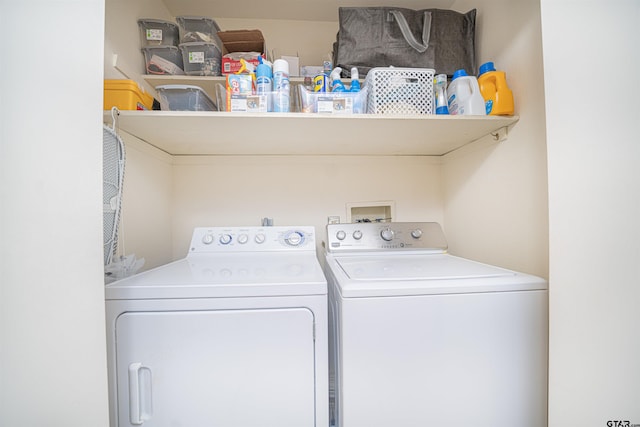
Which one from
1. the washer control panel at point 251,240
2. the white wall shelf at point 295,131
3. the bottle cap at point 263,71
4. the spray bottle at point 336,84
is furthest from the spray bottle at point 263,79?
the washer control panel at point 251,240

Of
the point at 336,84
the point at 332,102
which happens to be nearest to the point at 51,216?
the point at 332,102

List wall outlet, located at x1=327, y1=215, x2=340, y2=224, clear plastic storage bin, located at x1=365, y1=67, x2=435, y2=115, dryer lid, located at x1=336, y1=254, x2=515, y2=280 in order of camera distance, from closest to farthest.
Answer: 1. dryer lid, located at x1=336, y1=254, x2=515, y2=280
2. clear plastic storage bin, located at x1=365, y1=67, x2=435, y2=115
3. wall outlet, located at x1=327, y1=215, x2=340, y2=224

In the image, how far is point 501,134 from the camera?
1.13 m

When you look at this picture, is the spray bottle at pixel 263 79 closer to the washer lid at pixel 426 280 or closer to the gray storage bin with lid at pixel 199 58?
the gray storage bin with lid at pixel 199 58

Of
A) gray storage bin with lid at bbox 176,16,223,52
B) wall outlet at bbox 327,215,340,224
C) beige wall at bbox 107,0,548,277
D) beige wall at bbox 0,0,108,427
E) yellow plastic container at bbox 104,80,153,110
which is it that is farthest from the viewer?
wall outlet at bbox 327,215,340,224

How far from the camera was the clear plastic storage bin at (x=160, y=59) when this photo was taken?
1.34 meters

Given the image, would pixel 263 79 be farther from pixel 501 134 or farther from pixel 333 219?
pixel 501 134

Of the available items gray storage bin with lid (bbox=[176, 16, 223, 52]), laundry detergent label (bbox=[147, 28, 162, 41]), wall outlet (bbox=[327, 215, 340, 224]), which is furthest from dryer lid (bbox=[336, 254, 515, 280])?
laundry detergent label (bbox=[147, 28, 162, 41])

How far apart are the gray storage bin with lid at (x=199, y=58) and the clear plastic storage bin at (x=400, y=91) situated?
95cm

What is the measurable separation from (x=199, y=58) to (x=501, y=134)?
66.8 inches

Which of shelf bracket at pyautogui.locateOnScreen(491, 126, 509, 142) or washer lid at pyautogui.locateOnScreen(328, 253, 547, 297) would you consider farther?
shelf bracket at pyautogui.locateOnScreen(491, 126, 509, 142)

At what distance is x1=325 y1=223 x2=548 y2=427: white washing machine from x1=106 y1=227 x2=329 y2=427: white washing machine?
0.11 metres

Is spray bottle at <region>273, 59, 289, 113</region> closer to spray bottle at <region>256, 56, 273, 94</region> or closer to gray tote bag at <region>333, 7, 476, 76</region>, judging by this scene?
spray bottle at <region>256, 56, 273, 94</region>

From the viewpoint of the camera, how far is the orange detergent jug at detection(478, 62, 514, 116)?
1.03 metres
